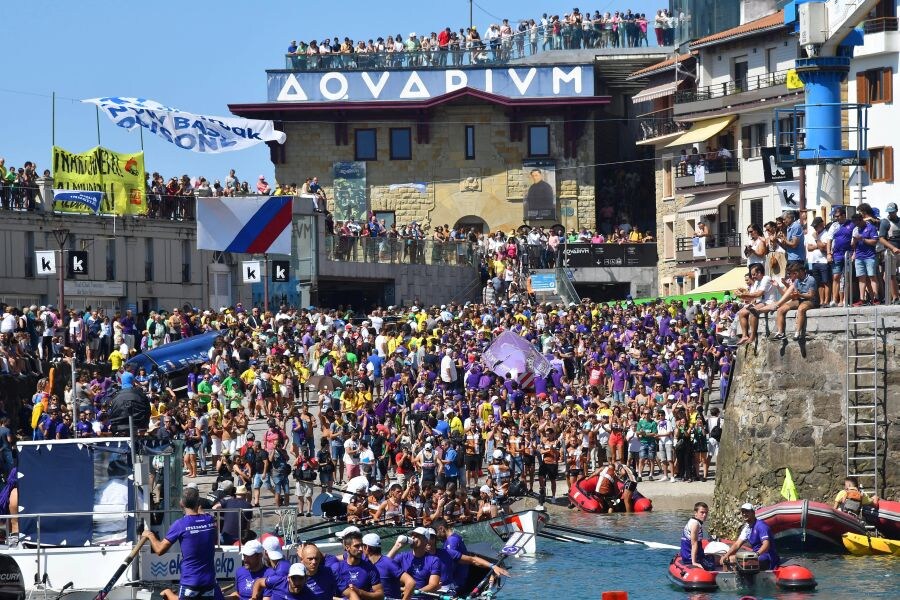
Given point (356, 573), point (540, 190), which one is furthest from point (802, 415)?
point (540, 190)

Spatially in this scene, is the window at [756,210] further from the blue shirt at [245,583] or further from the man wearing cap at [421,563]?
the blue shirt at [245,583]

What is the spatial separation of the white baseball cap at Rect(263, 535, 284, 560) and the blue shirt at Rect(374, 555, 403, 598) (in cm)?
273

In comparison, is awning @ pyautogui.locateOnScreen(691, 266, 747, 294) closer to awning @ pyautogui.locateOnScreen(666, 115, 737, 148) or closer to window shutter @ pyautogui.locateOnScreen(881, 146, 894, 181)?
window shutter @ pyautogui.locateOnScreen(881, 146, 894, 181)

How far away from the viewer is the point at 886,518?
107 feet

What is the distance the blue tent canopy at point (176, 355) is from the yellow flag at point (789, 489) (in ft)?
57.6

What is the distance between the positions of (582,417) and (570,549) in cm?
580

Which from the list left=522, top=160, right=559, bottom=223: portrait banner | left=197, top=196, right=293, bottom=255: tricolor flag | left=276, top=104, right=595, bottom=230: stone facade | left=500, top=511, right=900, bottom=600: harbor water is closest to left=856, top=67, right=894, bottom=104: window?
left=197, top=196, right=293, bottom=255: tricolor flag

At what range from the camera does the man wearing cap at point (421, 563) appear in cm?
2675

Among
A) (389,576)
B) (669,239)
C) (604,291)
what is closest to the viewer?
(389,576)

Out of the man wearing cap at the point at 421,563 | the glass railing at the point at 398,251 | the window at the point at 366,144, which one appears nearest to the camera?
the man wearing cap at the point at 421,563

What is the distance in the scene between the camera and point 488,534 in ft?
116

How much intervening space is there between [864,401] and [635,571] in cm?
516

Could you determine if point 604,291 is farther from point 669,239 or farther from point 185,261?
point 185,261

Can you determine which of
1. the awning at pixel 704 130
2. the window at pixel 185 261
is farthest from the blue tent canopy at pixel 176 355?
the awning at pixel 704 130
